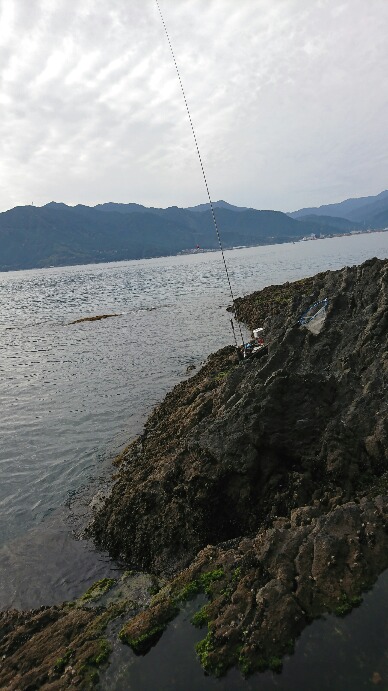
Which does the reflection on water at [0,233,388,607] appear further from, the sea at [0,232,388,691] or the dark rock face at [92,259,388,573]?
the dark rock face at [92,259,388,573]

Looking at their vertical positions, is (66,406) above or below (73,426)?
above

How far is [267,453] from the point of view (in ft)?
38.5

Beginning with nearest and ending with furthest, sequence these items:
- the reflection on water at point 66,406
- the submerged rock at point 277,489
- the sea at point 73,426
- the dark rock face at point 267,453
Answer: the submerged rock at point 277,489 → the dark rock face at point 267,453 → the sea at point 73,426 → the reflection on water at point 66,406

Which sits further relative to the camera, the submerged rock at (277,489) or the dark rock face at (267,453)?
the dark rock face at (267,453)

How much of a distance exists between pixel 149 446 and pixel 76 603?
7.48 metres

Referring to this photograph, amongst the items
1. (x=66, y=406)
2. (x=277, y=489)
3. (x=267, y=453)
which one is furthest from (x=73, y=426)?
(x=277, y=489)

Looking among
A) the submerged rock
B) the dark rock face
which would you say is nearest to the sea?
the submerged rock

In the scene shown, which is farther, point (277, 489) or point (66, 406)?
point (66, 406)

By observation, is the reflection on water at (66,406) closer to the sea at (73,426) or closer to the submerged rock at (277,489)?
the sea at (73,426)

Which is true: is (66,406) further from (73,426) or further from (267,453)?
(267,453)

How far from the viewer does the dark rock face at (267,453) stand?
1072 centimetres

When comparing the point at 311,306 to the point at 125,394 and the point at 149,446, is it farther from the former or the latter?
the point at 125,394

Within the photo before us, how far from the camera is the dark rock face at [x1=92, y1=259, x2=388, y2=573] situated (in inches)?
422

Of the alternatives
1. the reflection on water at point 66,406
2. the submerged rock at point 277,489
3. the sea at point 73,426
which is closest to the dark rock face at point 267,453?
the submerged rock at point 277,489
